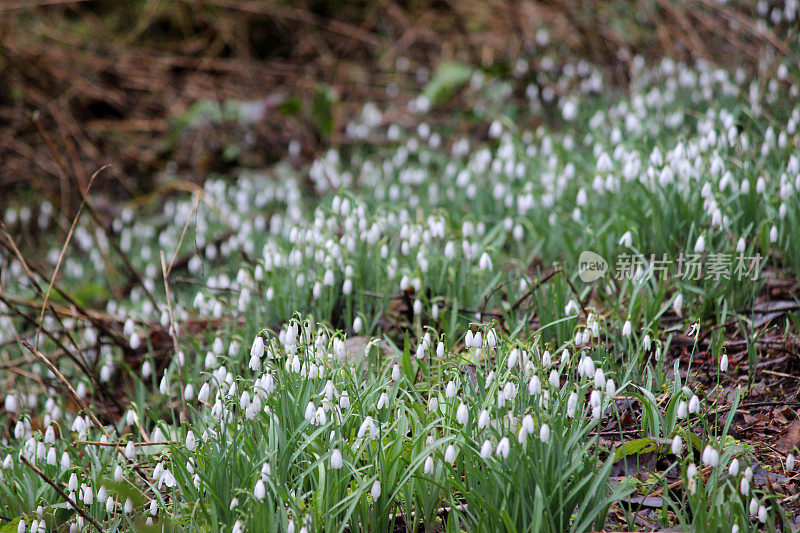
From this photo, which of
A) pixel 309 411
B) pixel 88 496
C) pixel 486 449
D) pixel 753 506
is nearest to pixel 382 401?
pixel 309 411

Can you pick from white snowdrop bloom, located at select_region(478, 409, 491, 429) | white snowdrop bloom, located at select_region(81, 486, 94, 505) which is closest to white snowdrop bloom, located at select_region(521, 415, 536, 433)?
white snowdrop bloom, located at select_region(478, 409, 491, 429)

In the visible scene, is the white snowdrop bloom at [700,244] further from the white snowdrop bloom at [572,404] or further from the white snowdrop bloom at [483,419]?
the white snowdrop bloom at [483,419]

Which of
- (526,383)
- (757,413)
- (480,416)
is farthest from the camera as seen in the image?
(757,413)

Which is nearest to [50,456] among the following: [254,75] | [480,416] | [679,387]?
[480,416]

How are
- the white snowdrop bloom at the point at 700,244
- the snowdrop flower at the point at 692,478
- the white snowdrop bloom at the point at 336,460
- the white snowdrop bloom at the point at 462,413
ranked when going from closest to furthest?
the snowdrop flower at the point at 692,478 < the white snowdrop bloom at the point at 336,460 < the white snowdrop bloom at the point at 462,413 < the white snowdrop bloom at the point at 700,244

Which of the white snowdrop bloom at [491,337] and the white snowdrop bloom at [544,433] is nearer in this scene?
the white snowdrop bloom at [544,433]

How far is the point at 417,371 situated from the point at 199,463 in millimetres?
921

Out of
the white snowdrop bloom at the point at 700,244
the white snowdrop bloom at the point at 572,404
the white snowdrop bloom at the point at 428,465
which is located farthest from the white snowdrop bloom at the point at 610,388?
the white snowdrop bloom at the point at 700,244

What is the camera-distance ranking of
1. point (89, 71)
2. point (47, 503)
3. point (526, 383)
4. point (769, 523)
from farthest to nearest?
point (89, 71) → point (47, 503) → point (526, 383) → point (769, 523)

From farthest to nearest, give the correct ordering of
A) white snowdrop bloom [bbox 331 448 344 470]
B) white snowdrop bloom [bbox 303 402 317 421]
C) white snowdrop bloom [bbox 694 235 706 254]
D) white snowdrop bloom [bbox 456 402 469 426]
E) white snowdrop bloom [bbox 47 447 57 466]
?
white snowdrop bloom [bbox 694 235 706 254] → white snowdrop bloom [bbox 47 447 57 466] → white snowdrop bloom [bbox 303 402 317 421] → white snowdrop bloom [bbox 456 402 469 426] → white snowdrop bloom [bbox 331 448 344 470]

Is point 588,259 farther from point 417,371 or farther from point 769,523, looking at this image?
point 769,523

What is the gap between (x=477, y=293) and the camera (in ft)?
12.4

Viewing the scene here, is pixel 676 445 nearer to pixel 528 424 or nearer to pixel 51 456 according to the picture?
pixel 528 424

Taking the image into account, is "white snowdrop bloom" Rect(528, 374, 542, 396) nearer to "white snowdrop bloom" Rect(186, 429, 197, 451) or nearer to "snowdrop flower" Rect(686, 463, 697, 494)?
"snowdrop flower" Rect(686, 463, 697, 494)
